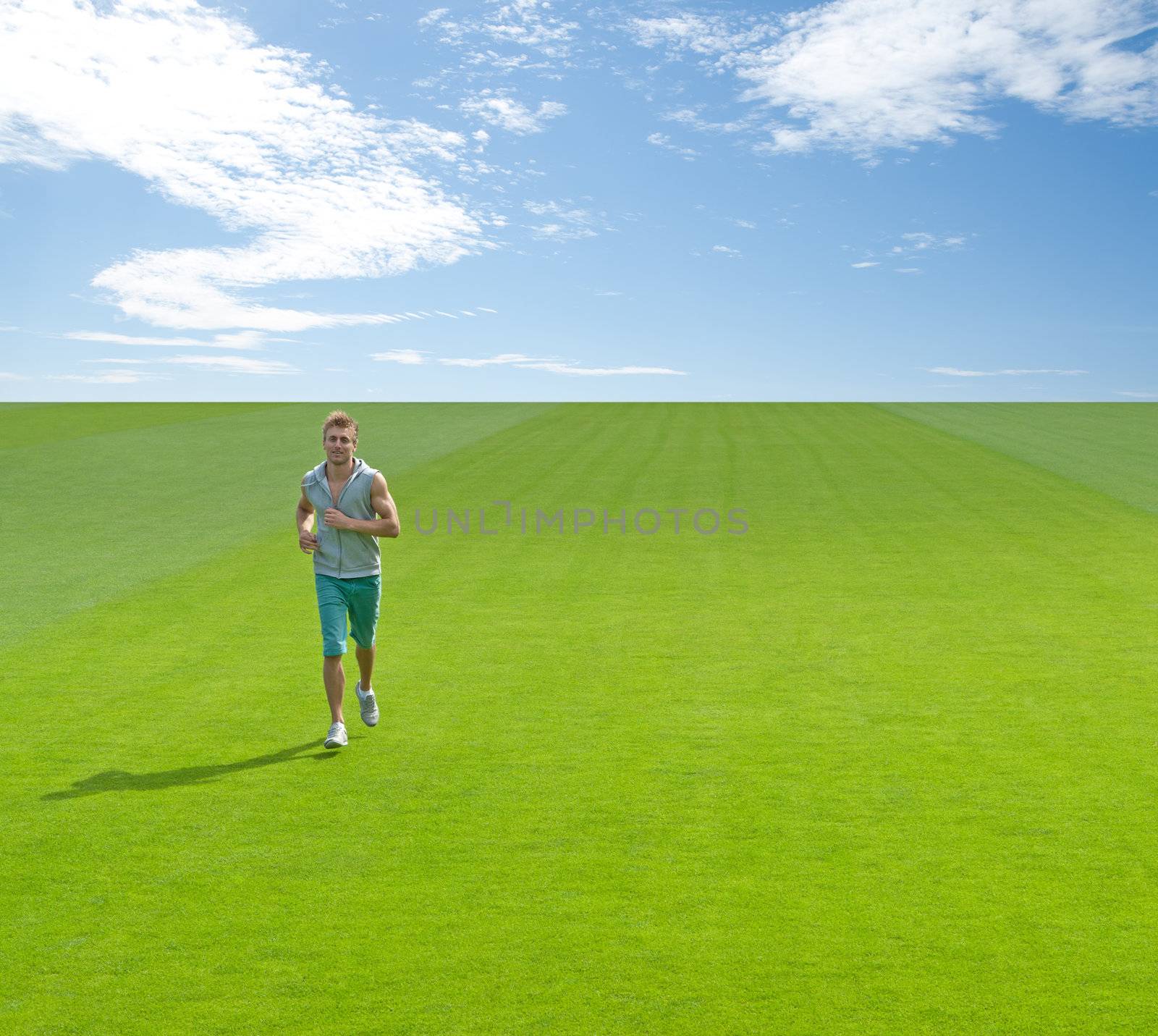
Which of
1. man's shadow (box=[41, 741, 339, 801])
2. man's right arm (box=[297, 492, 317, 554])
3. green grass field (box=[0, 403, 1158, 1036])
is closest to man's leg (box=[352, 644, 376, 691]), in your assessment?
green grass field (box=[0, 403, 1158, 1036])

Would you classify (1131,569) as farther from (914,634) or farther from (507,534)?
(507,534)

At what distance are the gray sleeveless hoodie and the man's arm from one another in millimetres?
47

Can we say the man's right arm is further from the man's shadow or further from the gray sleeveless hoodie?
the man's shadow

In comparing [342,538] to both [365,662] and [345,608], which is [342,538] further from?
[365,662]

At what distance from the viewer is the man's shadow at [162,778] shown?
23.0ft

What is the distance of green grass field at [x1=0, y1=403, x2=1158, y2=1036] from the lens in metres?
4.69

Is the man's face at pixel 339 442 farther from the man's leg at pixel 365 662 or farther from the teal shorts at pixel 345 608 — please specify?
the man's leg at pixel 365 662

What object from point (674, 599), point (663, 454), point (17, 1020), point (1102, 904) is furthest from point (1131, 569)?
point (663, 454)

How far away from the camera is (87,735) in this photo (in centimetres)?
815

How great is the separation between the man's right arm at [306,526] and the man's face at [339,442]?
380 millimetres

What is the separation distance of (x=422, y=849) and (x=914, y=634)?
23.2 ft

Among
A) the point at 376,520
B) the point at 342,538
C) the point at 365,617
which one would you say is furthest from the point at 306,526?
the point at 365,617

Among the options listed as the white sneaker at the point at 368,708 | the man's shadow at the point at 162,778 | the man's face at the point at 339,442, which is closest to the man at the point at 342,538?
the man's face at the point at 339,442

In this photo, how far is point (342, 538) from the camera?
791cm
